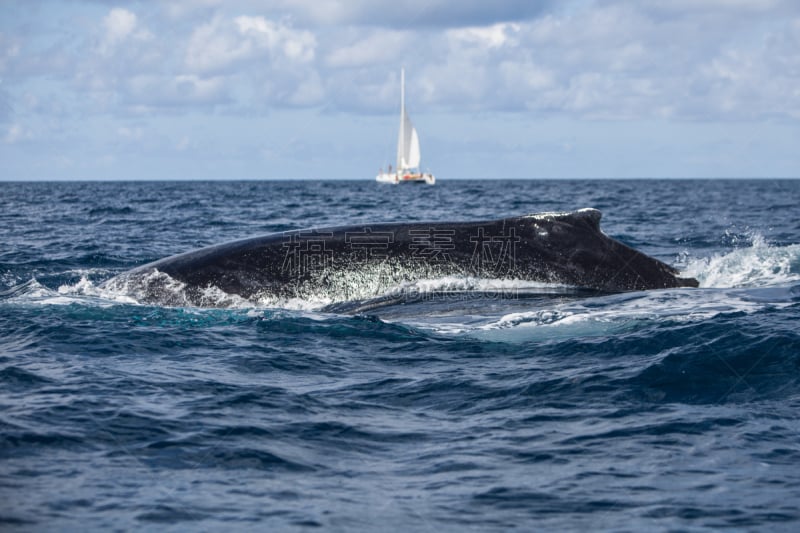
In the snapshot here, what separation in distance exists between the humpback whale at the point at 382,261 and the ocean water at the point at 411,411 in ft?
0.79

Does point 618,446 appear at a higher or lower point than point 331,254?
lower

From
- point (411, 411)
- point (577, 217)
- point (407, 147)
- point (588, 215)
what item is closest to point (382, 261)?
point (577, 217)

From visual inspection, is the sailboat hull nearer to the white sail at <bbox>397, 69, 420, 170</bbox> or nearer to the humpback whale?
the white sail at <bbox>397, 69, 420, 170</bbox>

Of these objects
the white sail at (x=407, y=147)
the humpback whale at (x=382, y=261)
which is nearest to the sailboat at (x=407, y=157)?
the white sail at (x=407, y=147)

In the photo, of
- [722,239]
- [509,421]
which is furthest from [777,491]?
[722,239]

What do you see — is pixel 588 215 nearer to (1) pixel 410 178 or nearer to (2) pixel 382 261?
(2) pixel 382 261

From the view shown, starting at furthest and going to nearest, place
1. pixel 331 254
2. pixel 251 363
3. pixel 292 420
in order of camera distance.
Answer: pixel 331 254 < pixel 251 363 < pixel 292 420

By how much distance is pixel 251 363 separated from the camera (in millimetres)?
8156

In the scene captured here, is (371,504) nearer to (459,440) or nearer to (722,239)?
(459,440)

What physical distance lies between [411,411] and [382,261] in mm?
4251

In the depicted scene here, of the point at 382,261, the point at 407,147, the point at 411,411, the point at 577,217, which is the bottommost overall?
the point at 411,411

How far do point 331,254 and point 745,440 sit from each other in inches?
238

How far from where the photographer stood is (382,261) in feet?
35.1

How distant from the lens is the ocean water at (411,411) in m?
4.74
